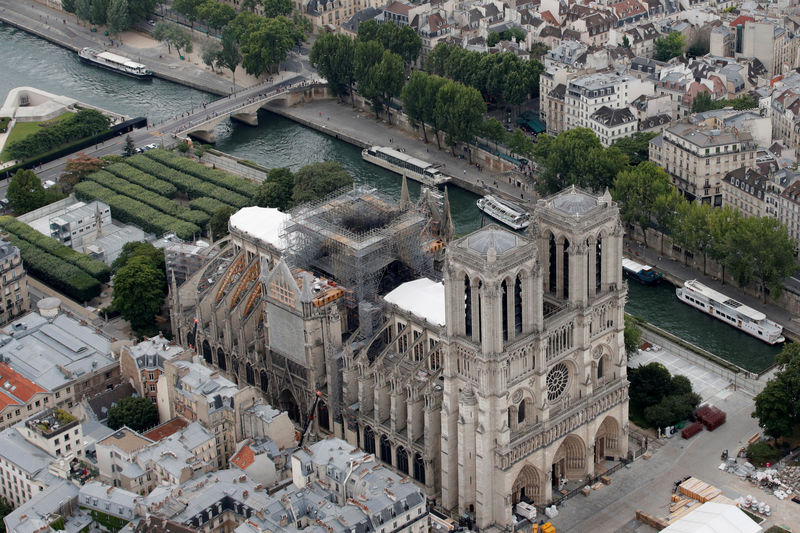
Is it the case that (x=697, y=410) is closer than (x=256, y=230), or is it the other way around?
(x=697, y=410)

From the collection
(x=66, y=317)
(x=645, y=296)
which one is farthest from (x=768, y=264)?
(x=66, y=317)

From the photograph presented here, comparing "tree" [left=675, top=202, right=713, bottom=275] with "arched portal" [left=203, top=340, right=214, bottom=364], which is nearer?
"arched portal" [left=203, top=340, right=214, bottom=364]

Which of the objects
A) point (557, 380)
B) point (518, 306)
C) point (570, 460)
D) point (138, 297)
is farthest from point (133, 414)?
point (570, 460)

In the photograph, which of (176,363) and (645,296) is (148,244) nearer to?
(176,363)

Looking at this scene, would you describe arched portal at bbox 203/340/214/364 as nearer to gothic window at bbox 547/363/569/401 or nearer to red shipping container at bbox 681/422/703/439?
gothic window at bbox 547/363/569/401

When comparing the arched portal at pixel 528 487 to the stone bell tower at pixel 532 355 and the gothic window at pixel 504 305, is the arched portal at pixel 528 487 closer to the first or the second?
the stone bell tower at pixel 532 355

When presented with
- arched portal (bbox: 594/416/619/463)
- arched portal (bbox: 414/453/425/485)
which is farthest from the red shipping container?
arched portal (bbox: 414/453/425/485)

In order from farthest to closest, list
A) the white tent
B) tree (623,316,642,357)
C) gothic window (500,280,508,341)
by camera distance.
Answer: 1. tree (623,316,642,357)
2. the white tent
3. gothic window (500,280,508,341)
